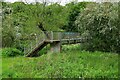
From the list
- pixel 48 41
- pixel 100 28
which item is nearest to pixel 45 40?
pixel 48 41

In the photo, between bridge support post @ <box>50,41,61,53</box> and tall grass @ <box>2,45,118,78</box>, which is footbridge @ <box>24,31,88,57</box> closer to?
bridge support post @ <box>50,41,61,53</box>

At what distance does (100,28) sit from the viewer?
11.4 metres

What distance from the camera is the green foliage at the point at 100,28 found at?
32.7ft

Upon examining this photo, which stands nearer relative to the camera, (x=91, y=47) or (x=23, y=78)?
(x=23, y=78)

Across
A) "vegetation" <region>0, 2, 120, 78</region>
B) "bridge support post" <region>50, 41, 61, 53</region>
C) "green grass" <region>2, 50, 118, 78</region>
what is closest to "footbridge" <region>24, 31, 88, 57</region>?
"bridge support post" <region>50, 41, 61, 53</region>

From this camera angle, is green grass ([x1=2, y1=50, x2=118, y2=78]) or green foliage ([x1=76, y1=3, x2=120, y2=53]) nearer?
green grass ([x1=2, y1=50, x2=118, y2=78])

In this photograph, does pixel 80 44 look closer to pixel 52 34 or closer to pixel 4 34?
pixel 52 34

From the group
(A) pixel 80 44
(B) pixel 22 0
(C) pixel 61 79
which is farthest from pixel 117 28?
(B) pixel 22 0

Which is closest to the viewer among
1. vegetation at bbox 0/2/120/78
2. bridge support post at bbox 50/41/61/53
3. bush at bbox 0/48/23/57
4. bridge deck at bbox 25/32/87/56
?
vegetation at bbox 0/2/120/78

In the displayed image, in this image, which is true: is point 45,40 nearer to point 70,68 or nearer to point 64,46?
point 64,46

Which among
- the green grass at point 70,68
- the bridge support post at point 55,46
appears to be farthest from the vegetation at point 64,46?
the bridge support post at point 55,46

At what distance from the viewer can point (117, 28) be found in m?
9.27

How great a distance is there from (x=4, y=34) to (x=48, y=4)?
118 inches

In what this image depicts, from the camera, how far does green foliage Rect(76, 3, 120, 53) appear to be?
9958 millimetres
